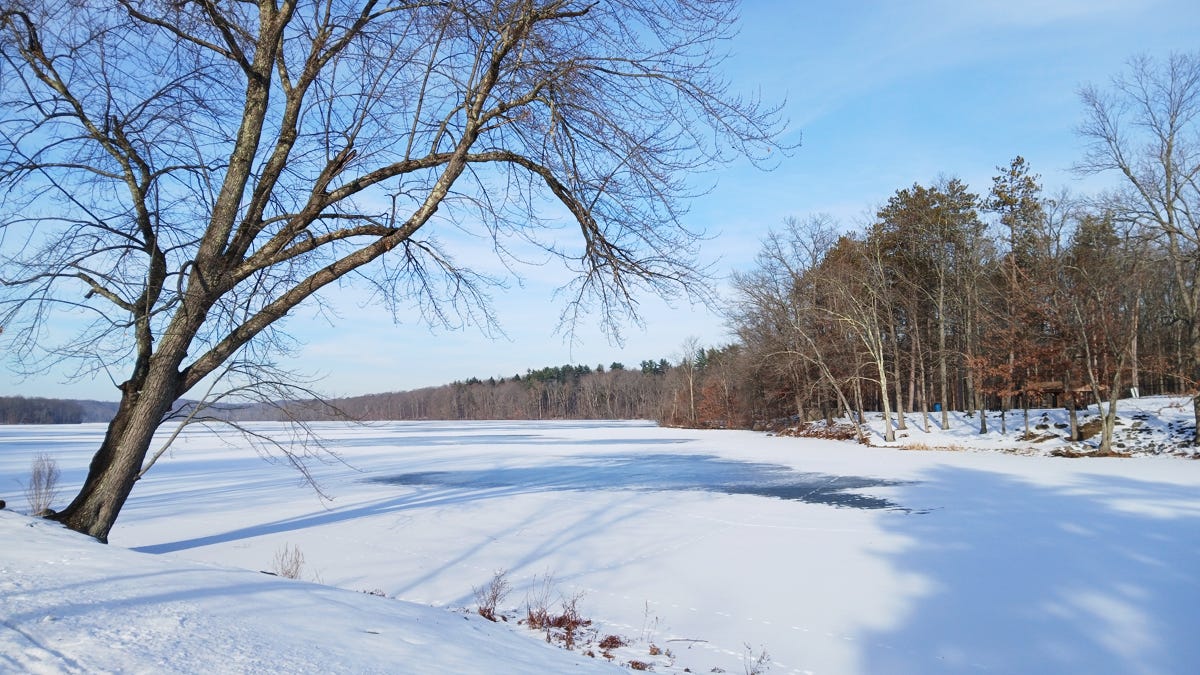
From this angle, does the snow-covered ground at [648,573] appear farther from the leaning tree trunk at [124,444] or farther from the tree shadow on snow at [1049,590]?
the leaning tree trunk at [124,444]

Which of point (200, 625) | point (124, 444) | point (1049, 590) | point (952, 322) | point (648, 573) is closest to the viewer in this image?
point (200, 625)

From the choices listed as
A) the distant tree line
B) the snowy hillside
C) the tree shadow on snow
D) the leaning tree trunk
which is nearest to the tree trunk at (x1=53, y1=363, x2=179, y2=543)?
the leaning tree trunk

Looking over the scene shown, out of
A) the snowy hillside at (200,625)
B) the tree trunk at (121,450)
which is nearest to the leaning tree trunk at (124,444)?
the tree trunk at (121,450)

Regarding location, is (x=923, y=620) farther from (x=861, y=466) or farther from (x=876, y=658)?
(x=861, y=466)

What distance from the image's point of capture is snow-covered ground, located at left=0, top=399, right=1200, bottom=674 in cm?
315

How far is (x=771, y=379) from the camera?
46938 millimetres

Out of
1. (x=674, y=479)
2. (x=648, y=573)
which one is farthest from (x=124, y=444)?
(x=674, y=479)

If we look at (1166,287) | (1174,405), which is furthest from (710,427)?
(1174,405)

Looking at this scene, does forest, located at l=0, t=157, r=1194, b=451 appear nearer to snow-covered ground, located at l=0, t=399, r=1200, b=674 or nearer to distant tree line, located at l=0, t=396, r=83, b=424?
snow-covered ground, located at l=0, t=399, r=1200, b=674

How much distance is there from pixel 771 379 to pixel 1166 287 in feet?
72.4

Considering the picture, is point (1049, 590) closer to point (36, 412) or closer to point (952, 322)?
point (952, 322)

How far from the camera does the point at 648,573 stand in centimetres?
884

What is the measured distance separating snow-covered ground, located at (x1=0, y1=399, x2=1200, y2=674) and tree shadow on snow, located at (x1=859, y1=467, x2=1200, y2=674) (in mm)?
35

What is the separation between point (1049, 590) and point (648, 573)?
4.36m
